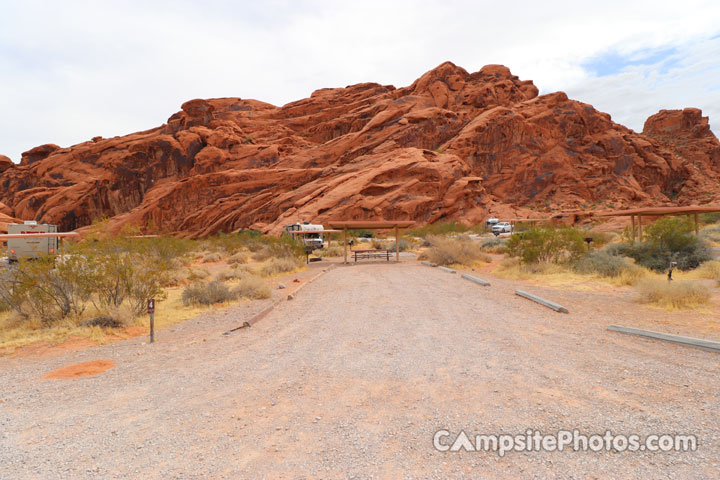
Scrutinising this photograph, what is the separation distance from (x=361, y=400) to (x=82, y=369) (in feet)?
14.0

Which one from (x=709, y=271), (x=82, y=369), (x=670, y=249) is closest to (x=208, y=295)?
(x=82, y=369)

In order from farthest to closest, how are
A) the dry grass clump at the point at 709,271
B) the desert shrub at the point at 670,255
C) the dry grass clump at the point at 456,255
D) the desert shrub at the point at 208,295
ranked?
the dry grass clump at the point at 456,255 < the desert shrub at the point at 670,255 < the dry grass clump at the point at 709,271 < the desert shrub at the point at 208,295

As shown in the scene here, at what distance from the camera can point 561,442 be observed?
285cm

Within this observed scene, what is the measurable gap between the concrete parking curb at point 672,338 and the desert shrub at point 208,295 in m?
8.87

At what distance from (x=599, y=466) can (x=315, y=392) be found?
8.45ft

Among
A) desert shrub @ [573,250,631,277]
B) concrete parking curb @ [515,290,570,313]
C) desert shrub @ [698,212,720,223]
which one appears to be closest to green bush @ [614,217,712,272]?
desert shrub @ [573,250,631,277]

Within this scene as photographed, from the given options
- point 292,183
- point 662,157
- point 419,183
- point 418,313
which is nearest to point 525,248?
point 418,313

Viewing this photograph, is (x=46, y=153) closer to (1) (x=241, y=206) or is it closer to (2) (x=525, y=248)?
(1) (x=241, y=206)

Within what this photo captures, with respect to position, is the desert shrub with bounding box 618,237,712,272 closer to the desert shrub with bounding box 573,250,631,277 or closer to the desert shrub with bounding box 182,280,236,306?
the desert shrub with bounding box 573,250,631,277

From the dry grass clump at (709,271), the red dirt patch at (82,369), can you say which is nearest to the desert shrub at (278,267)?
the red dirt patch at (82,369)

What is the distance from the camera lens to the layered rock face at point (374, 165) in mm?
47000

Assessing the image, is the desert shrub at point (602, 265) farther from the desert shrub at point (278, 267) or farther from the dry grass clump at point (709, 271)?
the desert shrub at point (278, 267)

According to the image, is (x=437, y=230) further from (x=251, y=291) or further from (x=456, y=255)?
(x=251, y=291)

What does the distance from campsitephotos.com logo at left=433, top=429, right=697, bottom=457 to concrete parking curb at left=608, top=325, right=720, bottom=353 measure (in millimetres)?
2939
